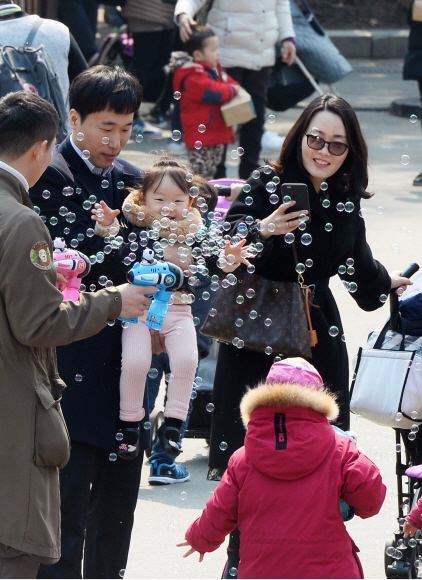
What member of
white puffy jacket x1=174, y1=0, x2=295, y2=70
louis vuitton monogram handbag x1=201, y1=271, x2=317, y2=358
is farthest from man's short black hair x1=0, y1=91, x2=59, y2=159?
white puffy jacket x1=174, y1=0, x2=295, y2=70

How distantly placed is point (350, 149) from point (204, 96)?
4.20 metres

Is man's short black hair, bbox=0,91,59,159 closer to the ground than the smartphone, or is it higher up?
higher up

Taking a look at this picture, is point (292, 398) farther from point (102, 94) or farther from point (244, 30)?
point (244, 30)

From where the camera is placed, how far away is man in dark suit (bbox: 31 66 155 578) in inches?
134

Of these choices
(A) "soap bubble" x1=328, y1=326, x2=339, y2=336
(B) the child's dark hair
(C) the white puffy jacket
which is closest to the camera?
(A) "soap bubble" x1=328, y1=326, x2=339, y2=336

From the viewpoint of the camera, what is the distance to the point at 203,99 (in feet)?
25.8

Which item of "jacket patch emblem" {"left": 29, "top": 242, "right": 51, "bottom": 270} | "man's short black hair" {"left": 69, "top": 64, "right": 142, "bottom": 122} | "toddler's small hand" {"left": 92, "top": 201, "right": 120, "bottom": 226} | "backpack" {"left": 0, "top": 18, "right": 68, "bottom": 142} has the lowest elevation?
"backpack" {"left": 0, "top": 18, "right": 68, "bottom": 142}

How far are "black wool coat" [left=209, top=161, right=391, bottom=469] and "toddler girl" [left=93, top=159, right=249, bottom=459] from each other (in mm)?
147

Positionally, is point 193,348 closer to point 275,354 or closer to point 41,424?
point 275,354

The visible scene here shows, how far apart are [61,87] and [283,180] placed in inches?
82.7

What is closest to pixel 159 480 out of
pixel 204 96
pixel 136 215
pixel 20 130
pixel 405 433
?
pixel 405 433

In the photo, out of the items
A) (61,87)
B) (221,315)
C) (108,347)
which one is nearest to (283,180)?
(221,315)

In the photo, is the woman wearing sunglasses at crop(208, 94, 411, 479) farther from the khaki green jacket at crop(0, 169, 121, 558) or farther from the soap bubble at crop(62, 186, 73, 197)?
the khaki green jacket at crop(0, 169, 121, 558)

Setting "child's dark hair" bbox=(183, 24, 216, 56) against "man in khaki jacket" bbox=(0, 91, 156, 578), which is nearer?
"man in khaki jacket" bbox=(0, 91, 156, 578)
